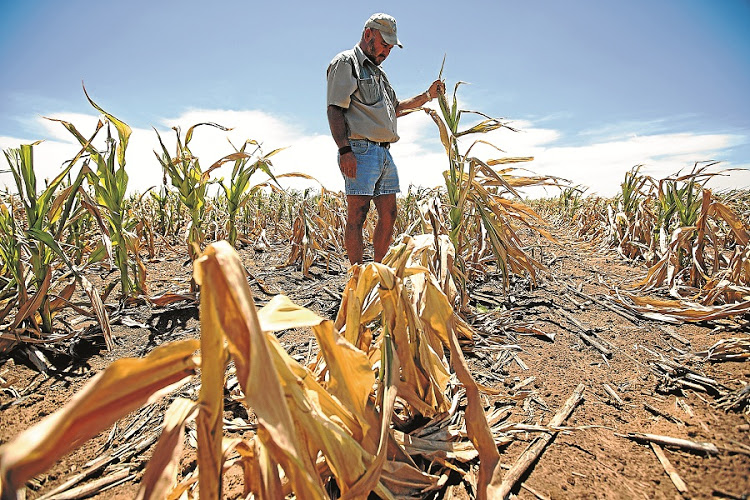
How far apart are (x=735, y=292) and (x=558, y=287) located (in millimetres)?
941

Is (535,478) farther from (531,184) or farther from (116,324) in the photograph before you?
(116,324)

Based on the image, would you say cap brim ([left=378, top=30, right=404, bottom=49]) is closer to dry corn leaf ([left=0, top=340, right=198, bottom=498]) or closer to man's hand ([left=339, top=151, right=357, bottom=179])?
man's hand ([left=339, top=151, right=357, bottom=179])

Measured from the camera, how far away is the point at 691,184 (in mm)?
3174

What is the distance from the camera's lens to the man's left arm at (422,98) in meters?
2.16

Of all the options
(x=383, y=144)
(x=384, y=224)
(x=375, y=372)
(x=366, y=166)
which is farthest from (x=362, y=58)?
→ (x=375, y=372)

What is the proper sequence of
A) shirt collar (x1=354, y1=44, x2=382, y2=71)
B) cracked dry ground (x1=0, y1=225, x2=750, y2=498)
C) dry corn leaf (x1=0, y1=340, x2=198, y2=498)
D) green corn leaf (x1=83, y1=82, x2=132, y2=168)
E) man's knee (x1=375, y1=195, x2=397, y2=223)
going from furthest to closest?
man's knee (x1=375, y1=195, x2=397, y2=223)
shirt collar (x1=354, y1=44, x2=382, y2=71)
green corn leaf (x1=83, y1=82, x2=132, y2=168)
cracked dry ground (x1=0, y1=225, x2=750, y2=498)
dry corn leaf (x1=0, y1=340, x2=198, y2=498)

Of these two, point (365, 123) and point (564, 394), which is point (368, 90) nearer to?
point (365, 123)

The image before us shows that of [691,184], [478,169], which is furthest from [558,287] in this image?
[691,184]

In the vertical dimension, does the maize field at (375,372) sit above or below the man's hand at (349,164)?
below

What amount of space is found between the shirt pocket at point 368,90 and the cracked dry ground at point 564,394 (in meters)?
1.40

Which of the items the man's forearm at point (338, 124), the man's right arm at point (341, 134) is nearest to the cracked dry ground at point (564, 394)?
the man's right arm at point (341, 134)

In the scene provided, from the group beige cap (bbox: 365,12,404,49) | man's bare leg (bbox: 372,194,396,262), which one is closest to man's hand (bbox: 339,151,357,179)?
man's bare leg (bbox: 372,194,396,262)

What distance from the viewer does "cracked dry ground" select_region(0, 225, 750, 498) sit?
96cm

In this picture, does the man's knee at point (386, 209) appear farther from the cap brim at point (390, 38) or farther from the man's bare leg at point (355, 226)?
the cap brim at point (390, 38)
